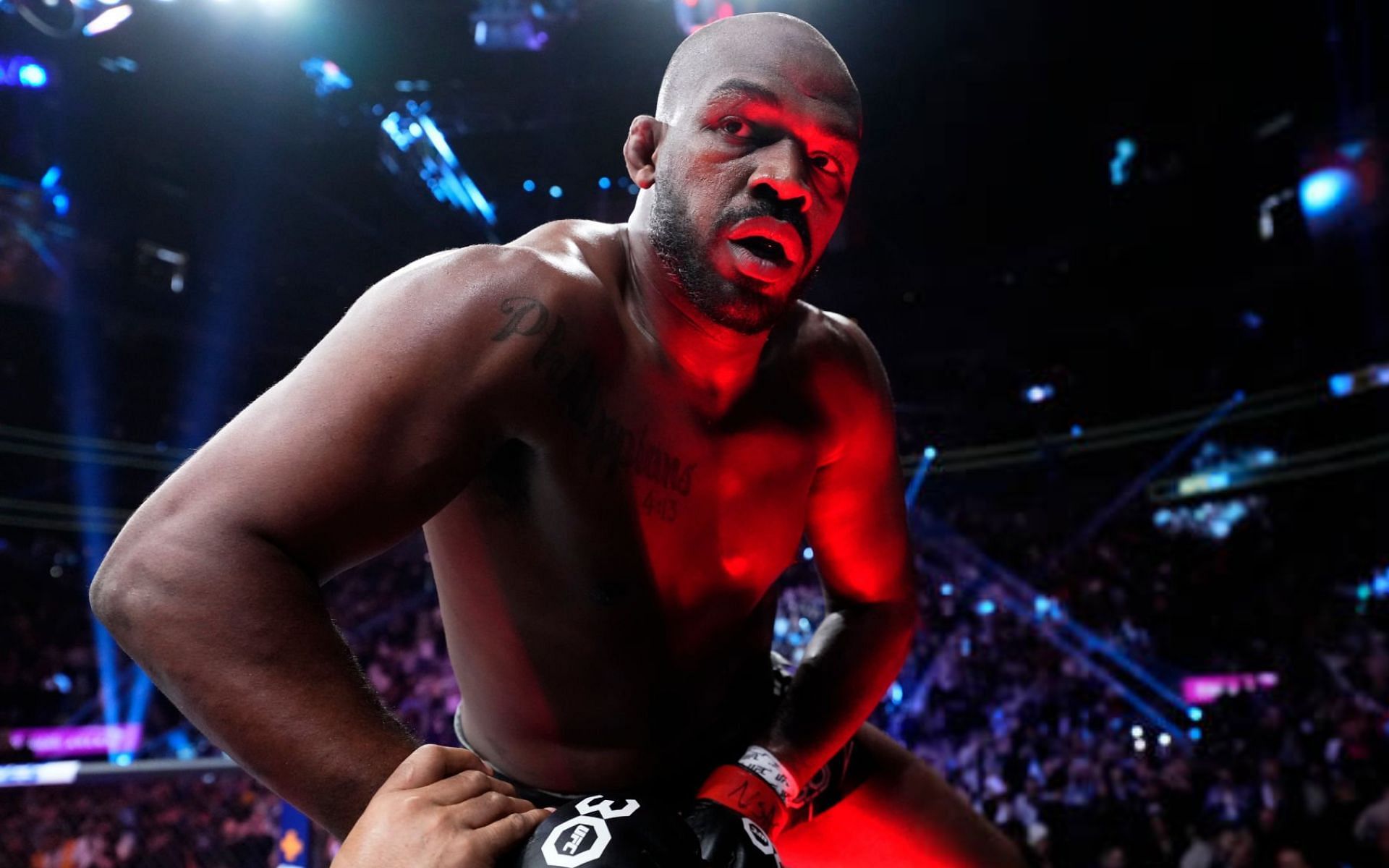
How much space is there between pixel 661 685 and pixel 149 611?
0.76 meters

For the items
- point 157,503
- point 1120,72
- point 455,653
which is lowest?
point 455,653

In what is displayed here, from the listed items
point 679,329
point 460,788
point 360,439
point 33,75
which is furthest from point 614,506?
point 33,75

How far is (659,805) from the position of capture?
95 cm

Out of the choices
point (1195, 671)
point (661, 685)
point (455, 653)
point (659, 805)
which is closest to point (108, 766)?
point (455, 653)

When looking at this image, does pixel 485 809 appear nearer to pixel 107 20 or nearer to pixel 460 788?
pixel 460 788

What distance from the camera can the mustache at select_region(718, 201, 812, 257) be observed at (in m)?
1.32

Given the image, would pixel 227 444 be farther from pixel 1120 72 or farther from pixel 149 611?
pixel 1120 72

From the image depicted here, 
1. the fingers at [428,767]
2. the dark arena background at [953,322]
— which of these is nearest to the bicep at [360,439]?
the fingers at [428,767]

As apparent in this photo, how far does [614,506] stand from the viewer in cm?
132

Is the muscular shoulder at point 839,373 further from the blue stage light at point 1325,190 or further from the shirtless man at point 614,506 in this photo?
the blue stage light at point 1325,190

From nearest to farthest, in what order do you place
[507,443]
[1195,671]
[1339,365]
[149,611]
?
[149,611]
[507,443]
[1195,671]
[1339,365]

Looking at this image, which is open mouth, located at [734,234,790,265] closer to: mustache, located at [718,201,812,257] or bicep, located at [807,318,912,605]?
mustache, located at [718,201,812,257]

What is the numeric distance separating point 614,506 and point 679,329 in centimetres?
30

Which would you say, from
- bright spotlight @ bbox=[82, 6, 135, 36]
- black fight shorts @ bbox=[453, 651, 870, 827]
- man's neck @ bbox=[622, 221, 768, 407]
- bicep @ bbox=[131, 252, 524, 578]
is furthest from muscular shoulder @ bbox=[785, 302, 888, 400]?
bright spotlight @ bbox=[82, 6, 135, 36]
